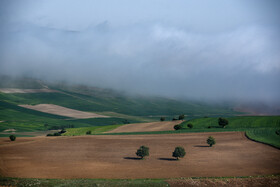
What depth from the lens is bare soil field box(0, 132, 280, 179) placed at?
40000mm

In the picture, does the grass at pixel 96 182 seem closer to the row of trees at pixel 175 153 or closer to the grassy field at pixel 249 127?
the row of trees at pixel 175 153

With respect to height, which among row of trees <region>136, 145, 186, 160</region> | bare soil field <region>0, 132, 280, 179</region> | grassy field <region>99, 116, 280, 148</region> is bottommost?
bare soil field <region>0, 132, 280, 179</region>

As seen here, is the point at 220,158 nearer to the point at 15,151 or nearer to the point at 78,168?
the point at 78,168

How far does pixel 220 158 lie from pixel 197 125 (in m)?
51.0

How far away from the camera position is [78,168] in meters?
43.8

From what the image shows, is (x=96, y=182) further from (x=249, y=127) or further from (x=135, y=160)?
(x=249, y=127)

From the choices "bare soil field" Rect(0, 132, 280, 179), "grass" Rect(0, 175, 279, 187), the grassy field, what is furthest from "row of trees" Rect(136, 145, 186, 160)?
the grassy field

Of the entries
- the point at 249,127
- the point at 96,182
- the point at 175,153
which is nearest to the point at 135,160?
the point at 175,153

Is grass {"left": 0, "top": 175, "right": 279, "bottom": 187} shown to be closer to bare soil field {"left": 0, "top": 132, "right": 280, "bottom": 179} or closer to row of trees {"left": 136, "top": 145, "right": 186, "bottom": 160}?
bare soil field {"left": 0, "top": 132, "right": 280, "bottom": 179}

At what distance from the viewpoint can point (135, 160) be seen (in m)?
49.2

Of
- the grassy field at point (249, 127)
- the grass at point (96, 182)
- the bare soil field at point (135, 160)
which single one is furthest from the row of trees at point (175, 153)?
the grassy field at point (249, 127)

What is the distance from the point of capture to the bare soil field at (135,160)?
40.0 meters

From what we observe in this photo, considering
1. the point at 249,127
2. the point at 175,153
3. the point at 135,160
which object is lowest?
the point at 135,160

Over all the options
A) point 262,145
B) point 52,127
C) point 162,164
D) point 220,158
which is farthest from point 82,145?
point 52,127
